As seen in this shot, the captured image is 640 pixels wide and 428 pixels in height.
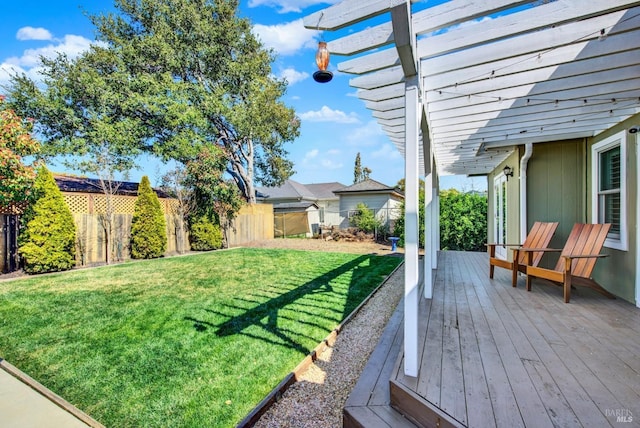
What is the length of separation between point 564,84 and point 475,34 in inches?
55.0

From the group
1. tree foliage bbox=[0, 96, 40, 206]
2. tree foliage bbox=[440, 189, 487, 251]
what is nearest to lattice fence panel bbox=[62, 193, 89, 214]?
tree foliage bbox=[0, 96, 40, 206]

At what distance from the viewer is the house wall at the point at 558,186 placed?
190 inches

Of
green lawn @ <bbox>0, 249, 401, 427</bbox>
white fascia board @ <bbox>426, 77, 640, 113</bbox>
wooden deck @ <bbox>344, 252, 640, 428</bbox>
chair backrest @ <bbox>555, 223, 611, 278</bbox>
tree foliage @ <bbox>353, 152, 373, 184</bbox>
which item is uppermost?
tree foliage @ <bbox>353, 152, 373, 184</bbox>

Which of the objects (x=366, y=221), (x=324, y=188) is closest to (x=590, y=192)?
(x=366, y=221)

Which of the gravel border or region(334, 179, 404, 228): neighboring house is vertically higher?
region(334, 179, 404, 228): neighboring house

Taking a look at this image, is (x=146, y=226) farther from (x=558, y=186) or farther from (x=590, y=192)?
(x=590, y=192)

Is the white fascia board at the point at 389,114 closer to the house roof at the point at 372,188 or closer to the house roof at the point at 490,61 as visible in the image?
the house roof at the point at 490,61

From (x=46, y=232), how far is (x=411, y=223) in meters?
8.32

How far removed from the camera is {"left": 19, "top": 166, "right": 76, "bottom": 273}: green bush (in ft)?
21.5

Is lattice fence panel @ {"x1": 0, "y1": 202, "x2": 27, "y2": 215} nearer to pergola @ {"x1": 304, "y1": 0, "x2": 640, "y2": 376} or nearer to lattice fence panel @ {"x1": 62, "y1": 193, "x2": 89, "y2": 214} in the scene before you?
lattice fence panel @ {"x1": 62, "y1": 193, "x2": 89, "y2": 214}

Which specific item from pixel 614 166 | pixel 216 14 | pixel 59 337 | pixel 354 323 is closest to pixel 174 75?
pixel 216 14

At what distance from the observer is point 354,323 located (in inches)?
152

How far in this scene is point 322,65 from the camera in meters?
2.46

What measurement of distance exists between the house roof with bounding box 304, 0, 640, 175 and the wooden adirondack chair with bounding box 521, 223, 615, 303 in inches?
57.8
